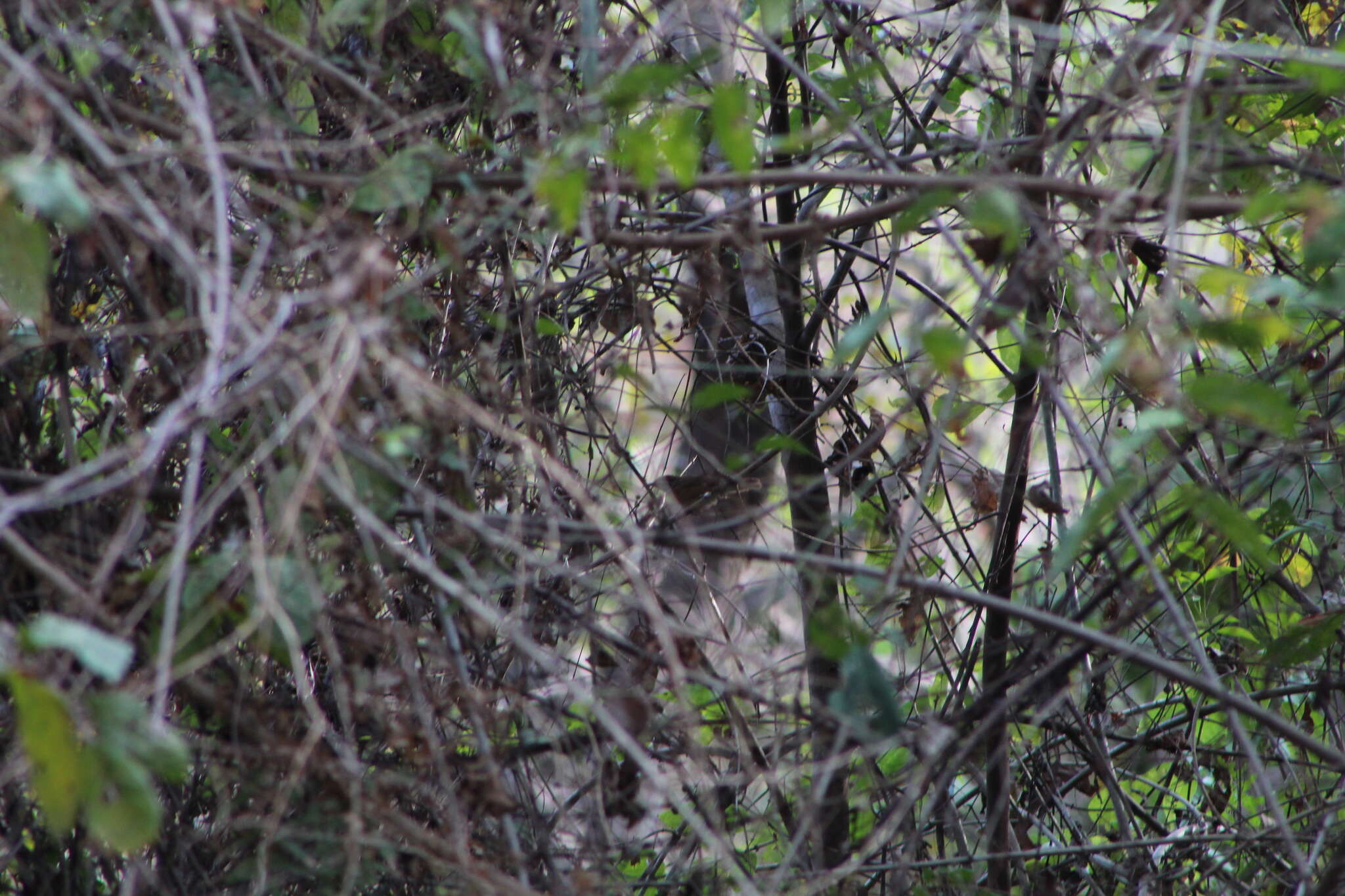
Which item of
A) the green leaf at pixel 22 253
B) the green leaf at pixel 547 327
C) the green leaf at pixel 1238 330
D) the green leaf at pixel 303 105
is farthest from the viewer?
the green leaf at pixel 547 327

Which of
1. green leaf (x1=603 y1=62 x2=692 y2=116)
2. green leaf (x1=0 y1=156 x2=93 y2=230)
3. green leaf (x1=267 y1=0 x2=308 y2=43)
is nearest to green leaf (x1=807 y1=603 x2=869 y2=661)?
green leaf (x1=603 y1=62 x2=692 y2=116)

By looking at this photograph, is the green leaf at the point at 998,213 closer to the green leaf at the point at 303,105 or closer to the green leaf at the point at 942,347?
the green leaf at the point at 942,347

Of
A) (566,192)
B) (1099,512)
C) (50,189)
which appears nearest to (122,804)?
(50,189)

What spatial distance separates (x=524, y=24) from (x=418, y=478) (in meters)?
0.66

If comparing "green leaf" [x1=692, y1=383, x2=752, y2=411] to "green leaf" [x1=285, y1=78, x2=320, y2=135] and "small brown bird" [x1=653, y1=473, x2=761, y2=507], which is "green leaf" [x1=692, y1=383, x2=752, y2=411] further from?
"green leaf" [x1=285, y1=78, x2=320, y2=135]

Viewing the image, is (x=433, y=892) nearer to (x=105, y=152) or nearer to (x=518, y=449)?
(x=518, y=449)

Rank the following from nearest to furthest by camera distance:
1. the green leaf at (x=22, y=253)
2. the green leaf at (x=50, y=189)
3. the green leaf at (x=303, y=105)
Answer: the green leaf at (x=50, y=189)
the green leaf at (x=22, y=253)
the green leaf at (x=303, y=105)

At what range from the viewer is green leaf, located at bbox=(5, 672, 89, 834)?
0.80 metres

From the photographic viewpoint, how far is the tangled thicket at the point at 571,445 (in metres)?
1.09

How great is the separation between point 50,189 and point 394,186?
0.38 m

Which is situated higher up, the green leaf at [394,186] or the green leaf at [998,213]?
the green leaf at [394,186]

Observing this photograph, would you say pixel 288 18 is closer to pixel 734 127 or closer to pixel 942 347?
pixel 734 127

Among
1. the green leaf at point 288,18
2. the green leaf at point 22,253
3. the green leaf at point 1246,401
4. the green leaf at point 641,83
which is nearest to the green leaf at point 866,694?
the green leaf at point 1246,401

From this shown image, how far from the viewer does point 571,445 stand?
2016 millimetres
